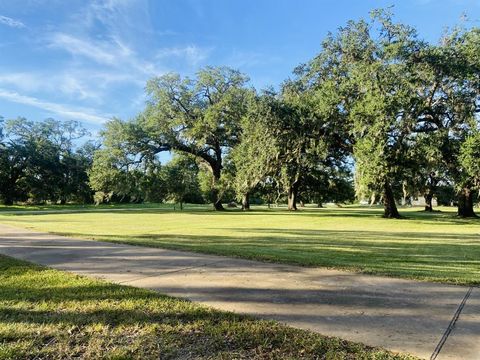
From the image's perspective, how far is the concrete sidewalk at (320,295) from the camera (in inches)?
137

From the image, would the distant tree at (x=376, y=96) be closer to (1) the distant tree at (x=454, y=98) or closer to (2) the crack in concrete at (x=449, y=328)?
(1) the distant tree at (x=454, y=98)

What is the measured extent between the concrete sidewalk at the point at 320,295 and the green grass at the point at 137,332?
332mm

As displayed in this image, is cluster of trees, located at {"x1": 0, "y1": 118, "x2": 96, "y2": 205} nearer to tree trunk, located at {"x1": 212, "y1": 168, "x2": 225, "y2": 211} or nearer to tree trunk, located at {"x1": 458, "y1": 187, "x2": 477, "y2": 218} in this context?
tree trunk, located at {"x1": 212, "y1": 168, "x2": 225, "y2": 211}

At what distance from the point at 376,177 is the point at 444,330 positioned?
64.7 feet

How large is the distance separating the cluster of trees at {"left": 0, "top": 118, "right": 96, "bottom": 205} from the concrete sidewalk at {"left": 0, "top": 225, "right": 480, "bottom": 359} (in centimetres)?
5478

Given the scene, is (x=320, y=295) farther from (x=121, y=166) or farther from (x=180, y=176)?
(x=180, y=176)

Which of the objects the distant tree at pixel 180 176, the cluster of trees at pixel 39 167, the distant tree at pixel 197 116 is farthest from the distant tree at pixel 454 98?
the cluster of trees at pixel 39 167

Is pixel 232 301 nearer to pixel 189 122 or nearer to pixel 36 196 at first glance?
pixel 189 122

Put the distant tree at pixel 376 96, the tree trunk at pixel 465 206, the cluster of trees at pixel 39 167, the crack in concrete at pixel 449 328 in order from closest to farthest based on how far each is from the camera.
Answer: the crack in concrete at pixel 449 328
the distant tree at pixel 376 96
the tree trunk at pixel 465 206
the cluster of trees at pixel 39 167

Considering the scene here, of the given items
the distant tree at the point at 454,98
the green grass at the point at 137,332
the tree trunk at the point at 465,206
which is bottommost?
the green grass at the point at 137,332

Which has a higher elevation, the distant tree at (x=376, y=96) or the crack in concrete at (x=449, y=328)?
the distant tree at (x=376, y=96)

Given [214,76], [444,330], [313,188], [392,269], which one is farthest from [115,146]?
[444,330]

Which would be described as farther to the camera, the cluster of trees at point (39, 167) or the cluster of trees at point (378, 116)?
the cluster of trees at point (39, 167)

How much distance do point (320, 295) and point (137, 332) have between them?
2338 mm
